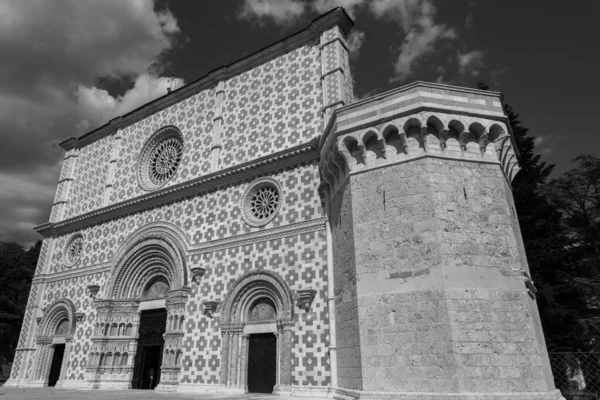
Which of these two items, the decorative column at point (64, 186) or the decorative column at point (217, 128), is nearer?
the decorative column at point (217, 128)

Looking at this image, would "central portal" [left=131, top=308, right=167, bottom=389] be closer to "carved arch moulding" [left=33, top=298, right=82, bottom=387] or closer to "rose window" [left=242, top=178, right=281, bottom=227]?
"carved arch moulding" [left=33, top=298, right=82, bottom=387]

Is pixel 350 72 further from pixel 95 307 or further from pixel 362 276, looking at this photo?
pixel 95 307

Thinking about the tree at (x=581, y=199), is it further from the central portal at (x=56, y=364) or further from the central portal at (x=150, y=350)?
the central portal at (x=56, y=364)

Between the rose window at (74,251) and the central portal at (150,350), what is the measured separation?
19.2ft

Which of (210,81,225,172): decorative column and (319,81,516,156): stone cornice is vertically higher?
(210,81,225,172): decorative column

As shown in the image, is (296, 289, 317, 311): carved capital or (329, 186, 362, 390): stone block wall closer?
(329, 186, 362, 390): stone block wall

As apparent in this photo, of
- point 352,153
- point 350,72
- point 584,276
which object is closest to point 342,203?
point 352,153

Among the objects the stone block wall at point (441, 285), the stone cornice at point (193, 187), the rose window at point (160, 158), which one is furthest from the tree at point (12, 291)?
the stone block wall at point (441, 285)

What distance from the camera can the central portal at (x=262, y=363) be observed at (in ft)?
40.8

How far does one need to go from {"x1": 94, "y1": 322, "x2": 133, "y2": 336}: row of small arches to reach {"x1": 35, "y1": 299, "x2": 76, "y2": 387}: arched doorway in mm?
2309

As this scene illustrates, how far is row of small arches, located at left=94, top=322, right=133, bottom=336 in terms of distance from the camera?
16453 mm

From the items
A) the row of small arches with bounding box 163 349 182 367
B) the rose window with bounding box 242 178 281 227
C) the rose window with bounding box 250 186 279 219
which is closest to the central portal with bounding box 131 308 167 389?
the row of small arches with bounding box 163 349 182 367

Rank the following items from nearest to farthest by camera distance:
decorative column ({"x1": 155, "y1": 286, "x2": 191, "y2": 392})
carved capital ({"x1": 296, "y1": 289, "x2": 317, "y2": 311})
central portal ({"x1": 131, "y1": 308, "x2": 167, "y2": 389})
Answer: carved capital ({"x1": 296, "y1": 289, "x2": 317, "y2": 311}) < decorative column ({"x1": 155, "y1": 286, "x2": 191, "y2": 392}) < central portal ({"x1": 131, "y1": 308, "x2": 167, "y2": 389})

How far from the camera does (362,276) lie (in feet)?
31.3
